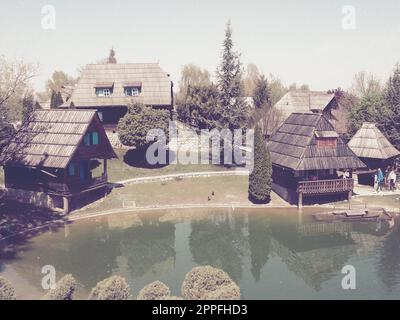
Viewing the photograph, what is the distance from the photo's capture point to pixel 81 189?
36.8 m

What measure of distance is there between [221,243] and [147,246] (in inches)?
217

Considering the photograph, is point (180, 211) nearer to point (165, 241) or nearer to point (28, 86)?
point (165, 241)

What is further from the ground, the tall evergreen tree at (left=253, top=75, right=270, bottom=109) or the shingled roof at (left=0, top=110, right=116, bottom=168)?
the tall evergreen tree at (left=253, top=75, right=270, bottom=109)

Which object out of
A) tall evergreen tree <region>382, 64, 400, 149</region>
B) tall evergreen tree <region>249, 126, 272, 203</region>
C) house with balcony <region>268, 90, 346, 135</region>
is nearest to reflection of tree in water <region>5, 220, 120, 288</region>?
tall evergreen tree <region>249, 126, 272, 203</region>

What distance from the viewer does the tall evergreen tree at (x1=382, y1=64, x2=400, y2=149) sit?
1912 inches

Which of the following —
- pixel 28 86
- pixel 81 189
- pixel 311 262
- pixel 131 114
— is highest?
pixel 28 86

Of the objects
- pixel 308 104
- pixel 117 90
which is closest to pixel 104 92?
pixel 117 90

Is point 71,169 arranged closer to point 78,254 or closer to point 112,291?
point 78,254

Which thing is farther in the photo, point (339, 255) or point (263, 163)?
point (263, 163)

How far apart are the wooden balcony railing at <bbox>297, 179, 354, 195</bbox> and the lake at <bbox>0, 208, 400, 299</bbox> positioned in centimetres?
201

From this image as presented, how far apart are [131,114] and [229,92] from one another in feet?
40.7

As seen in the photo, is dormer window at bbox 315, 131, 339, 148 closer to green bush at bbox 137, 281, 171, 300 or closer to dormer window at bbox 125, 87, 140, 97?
green bush at bbox 137, 281, 171, 300

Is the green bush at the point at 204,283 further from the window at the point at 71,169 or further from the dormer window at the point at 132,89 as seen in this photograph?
the dormer window at the point at 132,89
